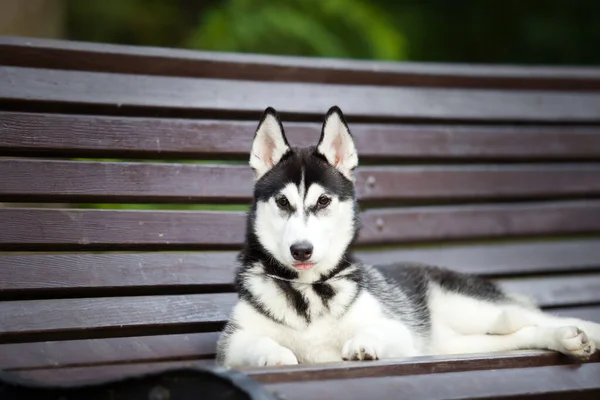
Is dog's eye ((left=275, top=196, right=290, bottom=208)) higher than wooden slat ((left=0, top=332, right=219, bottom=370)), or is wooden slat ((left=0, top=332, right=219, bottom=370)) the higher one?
dog's eye ((left=275, top=196, right=290, bottom=208))

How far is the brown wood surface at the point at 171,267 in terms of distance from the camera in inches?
132

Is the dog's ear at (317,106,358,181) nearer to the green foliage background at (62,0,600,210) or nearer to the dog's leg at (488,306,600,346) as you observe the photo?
the dog's leg at (488,306,600,346)

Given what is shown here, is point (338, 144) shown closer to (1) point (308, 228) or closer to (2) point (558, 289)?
(1) point (308, 228)

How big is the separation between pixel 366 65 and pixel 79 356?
210 centimetres

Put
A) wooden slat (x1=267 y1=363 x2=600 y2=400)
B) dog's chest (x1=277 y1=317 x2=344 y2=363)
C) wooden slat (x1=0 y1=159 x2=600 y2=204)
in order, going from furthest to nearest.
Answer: wooden slat (x1=0 y1=159 x2=600 y2=204)
dog's chest (x1=277 y1=317 x2=344 y2=363)
wooden slat (x1=267 y1=363 x2=600 y2=400)

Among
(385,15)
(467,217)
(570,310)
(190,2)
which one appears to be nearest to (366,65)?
(467,217)

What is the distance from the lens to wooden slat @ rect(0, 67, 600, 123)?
366cm

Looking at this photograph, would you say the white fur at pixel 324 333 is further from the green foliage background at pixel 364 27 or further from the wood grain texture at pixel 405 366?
the green foliage background at pixel 364 27

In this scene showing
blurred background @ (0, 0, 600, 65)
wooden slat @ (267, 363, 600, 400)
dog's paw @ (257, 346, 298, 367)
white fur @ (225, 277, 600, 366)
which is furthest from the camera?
blurred background @ (0, 0, 600, 65)

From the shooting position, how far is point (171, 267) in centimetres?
362

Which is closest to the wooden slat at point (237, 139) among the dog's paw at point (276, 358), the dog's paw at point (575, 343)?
the dog's paw at point (276, 358)

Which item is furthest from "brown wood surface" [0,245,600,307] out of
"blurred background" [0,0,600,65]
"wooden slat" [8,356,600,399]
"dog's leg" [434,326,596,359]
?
"blurred background" [0,0,600,65]

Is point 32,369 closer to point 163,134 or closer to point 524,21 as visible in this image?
point 163,134

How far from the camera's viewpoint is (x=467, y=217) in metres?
4.29
